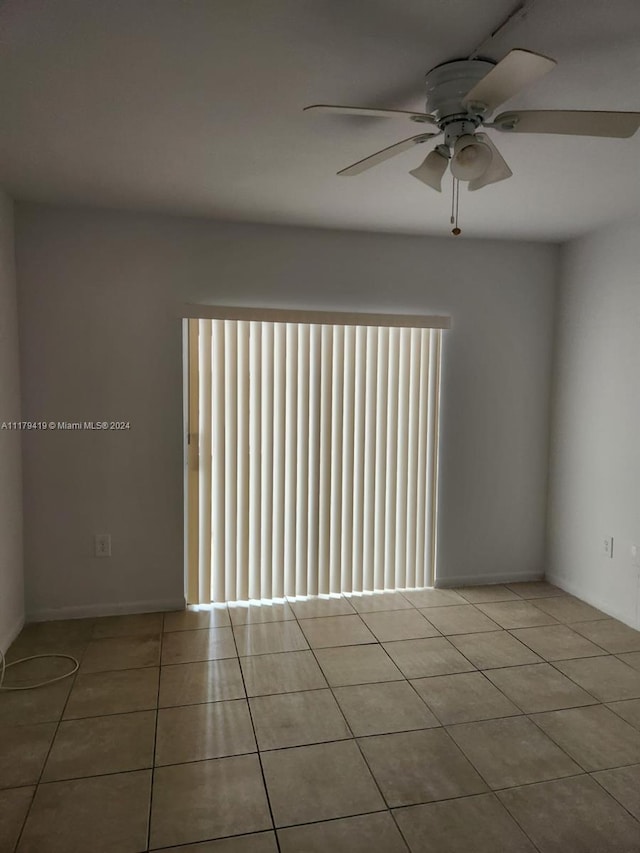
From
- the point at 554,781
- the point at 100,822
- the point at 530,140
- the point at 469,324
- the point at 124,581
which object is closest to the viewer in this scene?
the point at 100,822

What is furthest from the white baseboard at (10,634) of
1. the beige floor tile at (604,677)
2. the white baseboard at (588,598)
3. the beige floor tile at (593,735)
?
the white baseboard at (588,598)

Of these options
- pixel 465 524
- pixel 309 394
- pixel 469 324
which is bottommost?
pixel 465 524

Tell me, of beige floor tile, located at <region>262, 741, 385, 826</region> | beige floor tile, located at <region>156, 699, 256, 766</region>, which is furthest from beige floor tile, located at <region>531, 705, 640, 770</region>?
beige floor tile, located at <region>156, 699, 256, 766</region>

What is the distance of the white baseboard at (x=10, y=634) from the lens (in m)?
2.80

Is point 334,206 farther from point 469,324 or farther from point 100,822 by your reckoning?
point 100,822

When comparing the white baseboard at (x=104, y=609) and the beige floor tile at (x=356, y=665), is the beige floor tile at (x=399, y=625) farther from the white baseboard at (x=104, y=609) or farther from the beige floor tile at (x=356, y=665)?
the white baseboard at (x=104, y=609)

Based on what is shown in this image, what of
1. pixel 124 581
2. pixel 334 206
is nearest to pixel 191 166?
pixel 334 206

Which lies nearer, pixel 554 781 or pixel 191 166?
pixel 554 781

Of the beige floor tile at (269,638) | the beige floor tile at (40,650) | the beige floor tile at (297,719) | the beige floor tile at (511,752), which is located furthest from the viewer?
the beige floor tile at (269,638)

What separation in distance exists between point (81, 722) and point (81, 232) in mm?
2411

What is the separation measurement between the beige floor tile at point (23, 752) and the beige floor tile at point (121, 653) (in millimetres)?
466

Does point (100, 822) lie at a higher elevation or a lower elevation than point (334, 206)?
lower

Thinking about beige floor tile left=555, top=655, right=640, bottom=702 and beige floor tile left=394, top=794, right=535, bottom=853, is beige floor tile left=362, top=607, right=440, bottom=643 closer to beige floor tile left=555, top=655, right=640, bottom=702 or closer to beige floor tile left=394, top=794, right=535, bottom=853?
beige floor tile left=555, top=655, right=640, bottom=702

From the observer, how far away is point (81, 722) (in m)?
2.27
